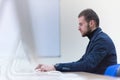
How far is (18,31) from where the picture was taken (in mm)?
2957

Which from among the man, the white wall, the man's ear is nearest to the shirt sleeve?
the man

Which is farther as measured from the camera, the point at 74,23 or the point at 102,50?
the point at 74,23

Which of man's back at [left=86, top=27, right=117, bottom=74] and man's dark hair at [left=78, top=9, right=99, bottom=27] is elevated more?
man's dark hair at [left=78, top=9, right=99, bottom=27]

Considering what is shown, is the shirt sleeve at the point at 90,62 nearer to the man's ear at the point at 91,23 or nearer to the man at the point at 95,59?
the man at the point at 95,59

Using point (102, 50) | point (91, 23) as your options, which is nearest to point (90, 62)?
point (102, 50)

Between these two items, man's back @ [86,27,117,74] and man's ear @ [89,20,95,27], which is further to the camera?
man's ear @ [89,20,95,27]

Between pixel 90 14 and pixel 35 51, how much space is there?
1.01m

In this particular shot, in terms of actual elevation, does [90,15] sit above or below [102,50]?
above

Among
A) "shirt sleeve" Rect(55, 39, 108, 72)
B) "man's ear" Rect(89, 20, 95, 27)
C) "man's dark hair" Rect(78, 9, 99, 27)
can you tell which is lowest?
"shirt sleeve" Rect(55, 39, 108, 72)

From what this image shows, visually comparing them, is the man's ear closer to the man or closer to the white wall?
the man

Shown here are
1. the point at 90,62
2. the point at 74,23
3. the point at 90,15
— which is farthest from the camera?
the point at 74,23

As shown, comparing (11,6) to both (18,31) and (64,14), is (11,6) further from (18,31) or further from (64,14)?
(64,14)

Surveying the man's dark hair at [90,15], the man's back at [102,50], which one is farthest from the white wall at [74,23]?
the man's back at [102,50]

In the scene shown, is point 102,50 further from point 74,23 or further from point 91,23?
point 74,23
